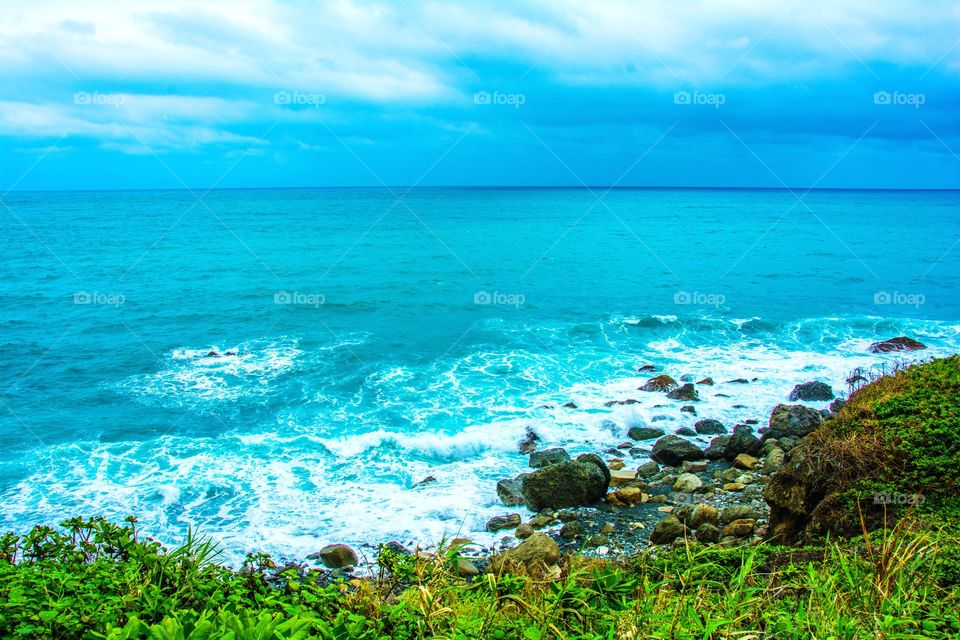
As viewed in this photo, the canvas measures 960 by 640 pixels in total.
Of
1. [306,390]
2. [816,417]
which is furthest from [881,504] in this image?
[306,390]

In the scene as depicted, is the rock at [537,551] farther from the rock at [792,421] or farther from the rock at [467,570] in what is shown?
the rock at [792,421]

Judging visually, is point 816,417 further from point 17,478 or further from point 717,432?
point 17,478

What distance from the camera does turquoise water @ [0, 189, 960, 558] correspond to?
52.5 ft

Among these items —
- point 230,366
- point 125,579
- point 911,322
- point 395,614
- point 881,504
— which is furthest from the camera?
point 911,322

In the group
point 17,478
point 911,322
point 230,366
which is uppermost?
point 911,322

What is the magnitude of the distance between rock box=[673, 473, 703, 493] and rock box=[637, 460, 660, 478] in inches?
37.7

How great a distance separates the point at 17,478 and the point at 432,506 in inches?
435

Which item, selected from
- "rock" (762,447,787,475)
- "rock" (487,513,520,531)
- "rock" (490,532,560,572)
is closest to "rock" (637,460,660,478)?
"rock" (762,447,787,475)

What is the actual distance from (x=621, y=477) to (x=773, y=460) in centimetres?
408

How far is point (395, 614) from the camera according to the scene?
489 centimetres

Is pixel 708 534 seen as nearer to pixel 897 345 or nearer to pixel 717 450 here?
pixel 717 450
